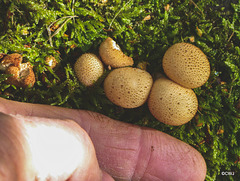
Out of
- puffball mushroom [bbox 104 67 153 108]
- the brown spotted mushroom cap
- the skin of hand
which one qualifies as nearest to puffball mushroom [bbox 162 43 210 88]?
puffball mushroom [bbox 104 67 153 108]

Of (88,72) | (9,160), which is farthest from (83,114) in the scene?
(9,160)

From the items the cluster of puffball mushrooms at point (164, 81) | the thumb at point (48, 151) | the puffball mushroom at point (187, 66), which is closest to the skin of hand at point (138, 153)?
the cluster of puffball mushrooms at point (164, 81)

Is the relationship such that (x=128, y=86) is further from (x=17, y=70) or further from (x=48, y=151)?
(x=17, y=70)

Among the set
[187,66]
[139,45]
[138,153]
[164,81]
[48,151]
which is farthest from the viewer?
[139,45]

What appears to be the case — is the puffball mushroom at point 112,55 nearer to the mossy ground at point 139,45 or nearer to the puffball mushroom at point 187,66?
the mossy ground at point 139,45

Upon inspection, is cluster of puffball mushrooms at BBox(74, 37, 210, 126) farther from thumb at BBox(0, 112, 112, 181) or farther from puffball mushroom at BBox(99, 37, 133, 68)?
thumb at BBox(0, 112, 112, 181)

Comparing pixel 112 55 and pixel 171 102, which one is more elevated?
pixel 112 55

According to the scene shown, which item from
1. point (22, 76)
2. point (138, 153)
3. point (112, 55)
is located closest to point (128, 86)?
point (112, 55)
